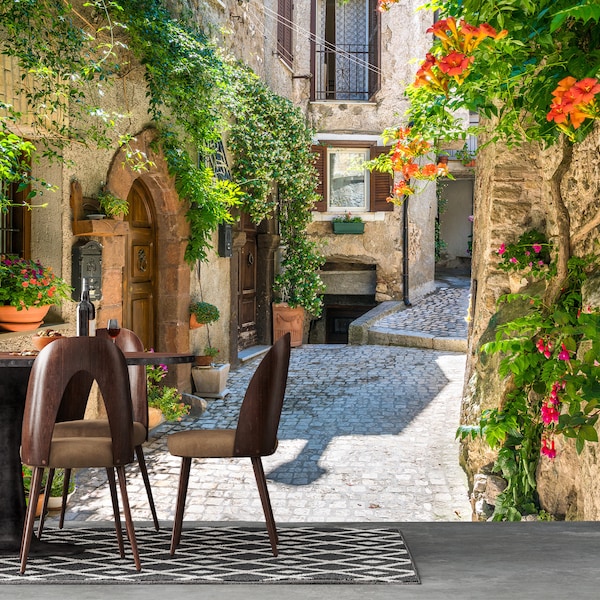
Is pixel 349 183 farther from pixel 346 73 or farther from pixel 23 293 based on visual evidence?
pixel 23 293

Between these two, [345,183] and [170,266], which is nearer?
[170,266]

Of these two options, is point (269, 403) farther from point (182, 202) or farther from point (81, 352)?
point (182, 202)

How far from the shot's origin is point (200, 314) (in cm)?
939

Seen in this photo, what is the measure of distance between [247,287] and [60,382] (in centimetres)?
1042

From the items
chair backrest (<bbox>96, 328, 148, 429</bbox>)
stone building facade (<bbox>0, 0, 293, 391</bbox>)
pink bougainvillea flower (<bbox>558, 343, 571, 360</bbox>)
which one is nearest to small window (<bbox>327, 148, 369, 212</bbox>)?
stone building facade (<bbox>0, 0, 293, 391</bbox>)

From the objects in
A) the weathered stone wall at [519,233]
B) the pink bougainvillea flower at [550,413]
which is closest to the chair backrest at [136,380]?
the pink bougainvillea flower at [550,413]

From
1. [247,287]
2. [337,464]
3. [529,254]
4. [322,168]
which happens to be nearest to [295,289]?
[247,287]

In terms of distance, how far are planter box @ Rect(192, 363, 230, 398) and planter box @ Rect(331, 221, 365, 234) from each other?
776 cm

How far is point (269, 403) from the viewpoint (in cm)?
313

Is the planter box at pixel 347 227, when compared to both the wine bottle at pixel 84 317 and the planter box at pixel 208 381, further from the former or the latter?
the wine bottle at pixel 84 317

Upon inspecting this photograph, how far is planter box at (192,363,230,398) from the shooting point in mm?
9383

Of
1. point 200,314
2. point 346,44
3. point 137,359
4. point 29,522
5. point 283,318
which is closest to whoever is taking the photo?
point 29,522

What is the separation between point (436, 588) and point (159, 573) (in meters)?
0.91

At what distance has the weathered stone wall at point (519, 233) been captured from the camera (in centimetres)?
435
